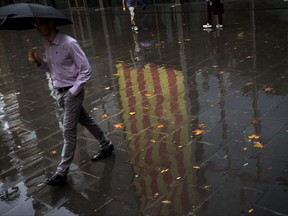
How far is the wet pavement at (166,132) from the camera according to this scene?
14.2 ft

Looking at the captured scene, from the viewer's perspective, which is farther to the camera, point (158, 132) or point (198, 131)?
point (158, 132)

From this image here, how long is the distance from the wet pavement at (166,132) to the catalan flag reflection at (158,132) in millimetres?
16

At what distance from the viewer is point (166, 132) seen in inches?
233

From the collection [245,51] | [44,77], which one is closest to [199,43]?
[245,51]

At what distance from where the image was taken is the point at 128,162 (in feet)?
17.1

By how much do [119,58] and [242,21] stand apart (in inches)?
196

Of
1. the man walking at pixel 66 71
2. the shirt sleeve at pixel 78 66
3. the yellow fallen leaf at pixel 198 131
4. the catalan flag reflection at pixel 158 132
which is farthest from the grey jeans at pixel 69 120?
the yellow fallen leaf at pixel 198 131

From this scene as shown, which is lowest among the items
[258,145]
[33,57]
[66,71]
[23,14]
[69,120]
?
[258,145]

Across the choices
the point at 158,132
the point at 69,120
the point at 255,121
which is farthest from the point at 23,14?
the point at 255,121

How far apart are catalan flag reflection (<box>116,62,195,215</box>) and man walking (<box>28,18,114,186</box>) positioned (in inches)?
34.5

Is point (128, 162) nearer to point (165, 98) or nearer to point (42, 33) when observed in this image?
point (42, 33)

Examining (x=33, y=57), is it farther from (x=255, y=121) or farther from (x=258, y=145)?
(x=255, y=121)

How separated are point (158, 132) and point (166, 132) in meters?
0.12

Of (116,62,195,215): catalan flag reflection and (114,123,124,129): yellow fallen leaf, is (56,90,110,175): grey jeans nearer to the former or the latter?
(116,62,195,215): catalan flag reflection
